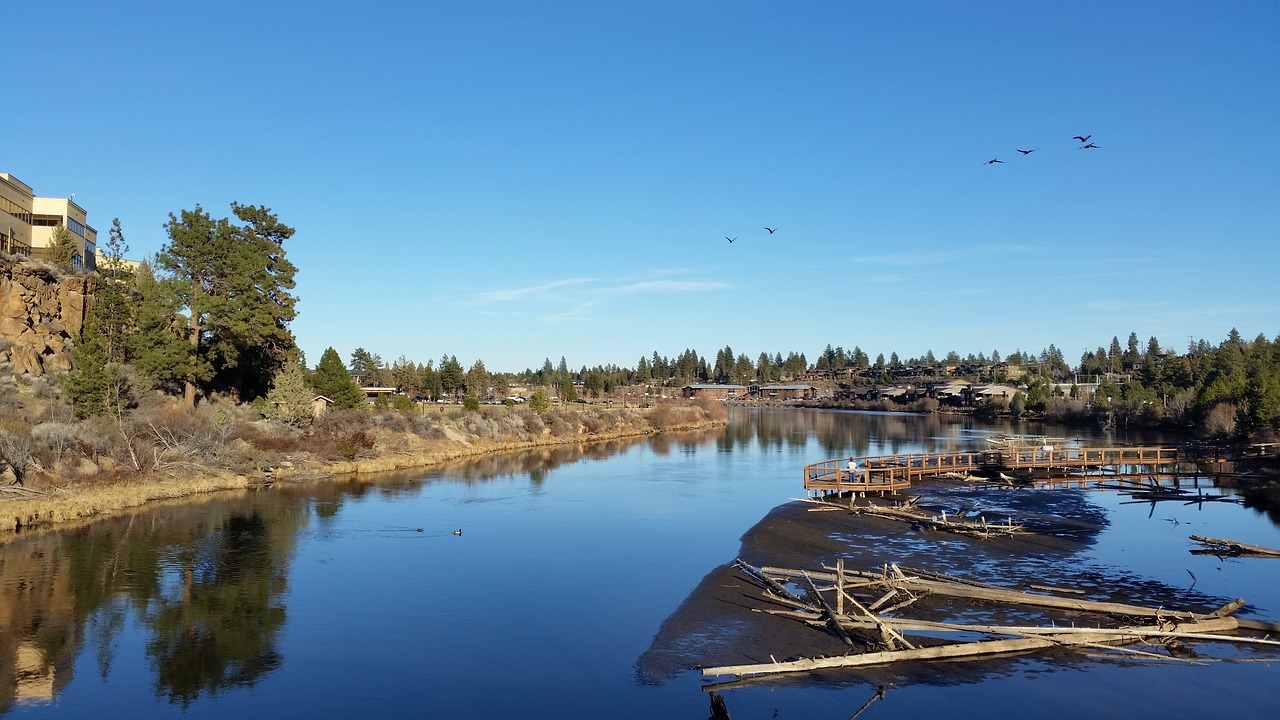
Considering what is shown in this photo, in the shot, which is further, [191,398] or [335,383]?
[335,383]

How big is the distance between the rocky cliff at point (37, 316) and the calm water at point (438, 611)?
20549mm

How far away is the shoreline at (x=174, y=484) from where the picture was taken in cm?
3309

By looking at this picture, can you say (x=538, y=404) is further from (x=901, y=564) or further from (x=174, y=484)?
(x=901, y=564)

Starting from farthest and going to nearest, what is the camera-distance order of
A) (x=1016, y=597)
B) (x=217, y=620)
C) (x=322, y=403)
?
(x=322, y=403) < (x=217, y=620) < (x=1016, y=597)

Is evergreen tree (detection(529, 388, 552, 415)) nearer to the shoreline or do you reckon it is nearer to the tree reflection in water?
the shoreline

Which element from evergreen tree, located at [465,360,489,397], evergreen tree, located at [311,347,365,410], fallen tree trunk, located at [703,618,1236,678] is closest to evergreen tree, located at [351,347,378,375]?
evergreen tree, located at [465,360,489,397]

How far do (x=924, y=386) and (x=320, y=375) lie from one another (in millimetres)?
145149

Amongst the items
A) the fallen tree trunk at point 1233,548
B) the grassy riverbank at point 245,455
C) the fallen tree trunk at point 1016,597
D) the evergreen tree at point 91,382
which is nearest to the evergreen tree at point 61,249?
the evergreen tree at point 91,382

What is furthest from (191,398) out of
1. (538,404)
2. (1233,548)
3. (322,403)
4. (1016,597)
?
→ (1233,548)

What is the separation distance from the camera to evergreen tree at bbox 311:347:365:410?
70.5m

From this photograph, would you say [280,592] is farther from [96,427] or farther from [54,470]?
[96,427]

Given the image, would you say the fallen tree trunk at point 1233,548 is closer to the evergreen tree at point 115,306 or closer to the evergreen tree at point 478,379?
the evergreen tree at point 115,306

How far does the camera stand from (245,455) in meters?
48.8

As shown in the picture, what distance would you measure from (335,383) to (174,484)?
29.8 meters
